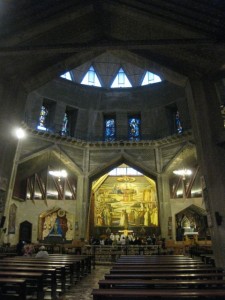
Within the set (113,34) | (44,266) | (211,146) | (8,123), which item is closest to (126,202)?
(211,146)

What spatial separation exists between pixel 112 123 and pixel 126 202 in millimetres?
7772

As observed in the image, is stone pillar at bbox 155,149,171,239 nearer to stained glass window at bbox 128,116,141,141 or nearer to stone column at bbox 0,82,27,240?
stained glass window at bbox 128,116,141,141

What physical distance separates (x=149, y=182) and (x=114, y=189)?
3.54 meters

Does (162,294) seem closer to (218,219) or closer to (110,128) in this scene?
(218,219)

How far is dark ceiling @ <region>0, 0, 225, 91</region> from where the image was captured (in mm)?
7480

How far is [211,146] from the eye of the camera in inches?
329

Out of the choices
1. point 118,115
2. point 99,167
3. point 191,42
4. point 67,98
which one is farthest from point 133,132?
point 191,42

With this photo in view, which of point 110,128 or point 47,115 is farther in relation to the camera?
point 110,128

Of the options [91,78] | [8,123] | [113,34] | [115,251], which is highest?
[91,78]

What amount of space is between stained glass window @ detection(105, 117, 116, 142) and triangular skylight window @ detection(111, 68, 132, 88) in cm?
332

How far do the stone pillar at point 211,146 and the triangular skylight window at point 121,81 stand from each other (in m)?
15.8

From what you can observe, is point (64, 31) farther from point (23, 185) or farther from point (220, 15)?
point (23, 185)

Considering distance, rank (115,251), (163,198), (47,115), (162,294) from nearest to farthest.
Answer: (162,294) < (115,251) < (163,198) < (47,115)

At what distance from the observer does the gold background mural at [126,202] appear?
24906 millimetres
